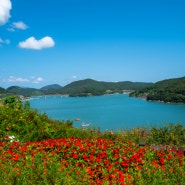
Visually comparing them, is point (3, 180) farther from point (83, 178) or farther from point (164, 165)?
point (164, 165)

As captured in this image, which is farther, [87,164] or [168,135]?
[168,135]

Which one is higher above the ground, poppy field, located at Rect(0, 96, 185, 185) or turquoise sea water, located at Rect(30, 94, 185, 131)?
poppy field, located at Rect(0, 96, 185, 185)

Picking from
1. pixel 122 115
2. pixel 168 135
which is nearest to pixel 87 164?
pixel 168 135

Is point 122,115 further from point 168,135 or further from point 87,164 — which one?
point 87,164

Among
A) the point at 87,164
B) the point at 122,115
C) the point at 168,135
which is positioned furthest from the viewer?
the point at 122,115

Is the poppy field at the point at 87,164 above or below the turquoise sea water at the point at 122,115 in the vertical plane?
above

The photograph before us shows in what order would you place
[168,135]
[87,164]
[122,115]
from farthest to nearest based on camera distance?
[122,115]
[168,135]
[87,164]

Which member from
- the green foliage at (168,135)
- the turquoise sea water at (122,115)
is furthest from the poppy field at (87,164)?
the turquoise sea water at (122,115)

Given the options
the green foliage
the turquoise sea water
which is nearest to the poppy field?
the green foliage

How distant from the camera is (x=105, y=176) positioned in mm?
3883

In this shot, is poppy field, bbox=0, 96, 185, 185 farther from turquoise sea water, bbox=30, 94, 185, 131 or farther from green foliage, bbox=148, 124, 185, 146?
turquoise sea water, bbox=30, 94, 185, 131

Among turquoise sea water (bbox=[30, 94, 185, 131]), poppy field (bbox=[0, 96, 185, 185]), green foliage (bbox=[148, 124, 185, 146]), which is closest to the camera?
poppy field (bbox=[0, 96, 185, 185])

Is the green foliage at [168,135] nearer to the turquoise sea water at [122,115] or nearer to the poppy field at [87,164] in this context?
the poppy field at [87,164]

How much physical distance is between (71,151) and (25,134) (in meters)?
3.83
